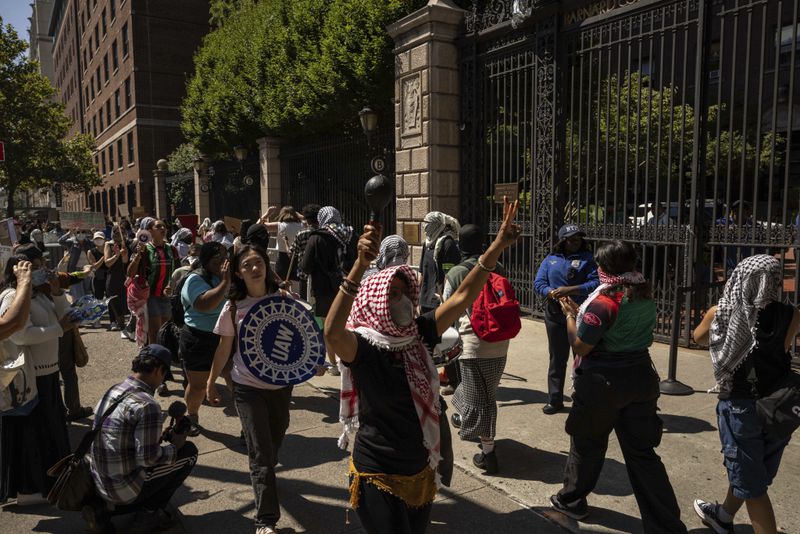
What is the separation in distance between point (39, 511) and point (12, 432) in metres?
0.56

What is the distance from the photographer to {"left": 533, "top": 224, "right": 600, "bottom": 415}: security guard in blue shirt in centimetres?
535

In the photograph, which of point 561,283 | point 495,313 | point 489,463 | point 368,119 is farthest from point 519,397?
point 368,119

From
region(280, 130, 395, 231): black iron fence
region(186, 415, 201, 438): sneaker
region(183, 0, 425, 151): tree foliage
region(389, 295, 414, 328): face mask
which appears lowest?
region(186, 415, 201, 438): sneaker

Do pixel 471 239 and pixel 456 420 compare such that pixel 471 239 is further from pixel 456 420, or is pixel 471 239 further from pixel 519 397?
pixel 519 397

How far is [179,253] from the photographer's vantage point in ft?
33.2

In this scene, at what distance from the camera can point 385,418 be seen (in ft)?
8.53

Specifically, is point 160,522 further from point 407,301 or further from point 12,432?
point 407,301

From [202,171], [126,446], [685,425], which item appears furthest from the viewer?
[202,171]

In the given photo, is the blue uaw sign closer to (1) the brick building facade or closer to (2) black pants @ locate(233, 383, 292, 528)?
(2) black pants @ locate(233, 383, 292, 528)

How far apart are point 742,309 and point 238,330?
114 inches

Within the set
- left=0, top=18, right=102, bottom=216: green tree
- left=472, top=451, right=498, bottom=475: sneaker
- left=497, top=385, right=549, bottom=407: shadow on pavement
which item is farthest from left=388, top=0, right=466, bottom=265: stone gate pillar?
left=0, top=18, right=102, bottom=216: green tree

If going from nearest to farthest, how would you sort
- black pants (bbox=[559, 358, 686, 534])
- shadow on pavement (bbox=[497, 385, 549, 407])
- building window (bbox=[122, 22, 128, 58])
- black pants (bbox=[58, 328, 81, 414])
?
black pants (bbox=[559, 358, 686, 534]), black pants (bbox=[58, 328, 81, 414]), shadow on pavement (bbox=[497, 385, 549, 407]), building window (bbox=[122, 22, 128, 58])

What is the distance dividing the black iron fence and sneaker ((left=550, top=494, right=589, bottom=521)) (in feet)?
31.4

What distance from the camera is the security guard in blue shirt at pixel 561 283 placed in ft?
17.6
